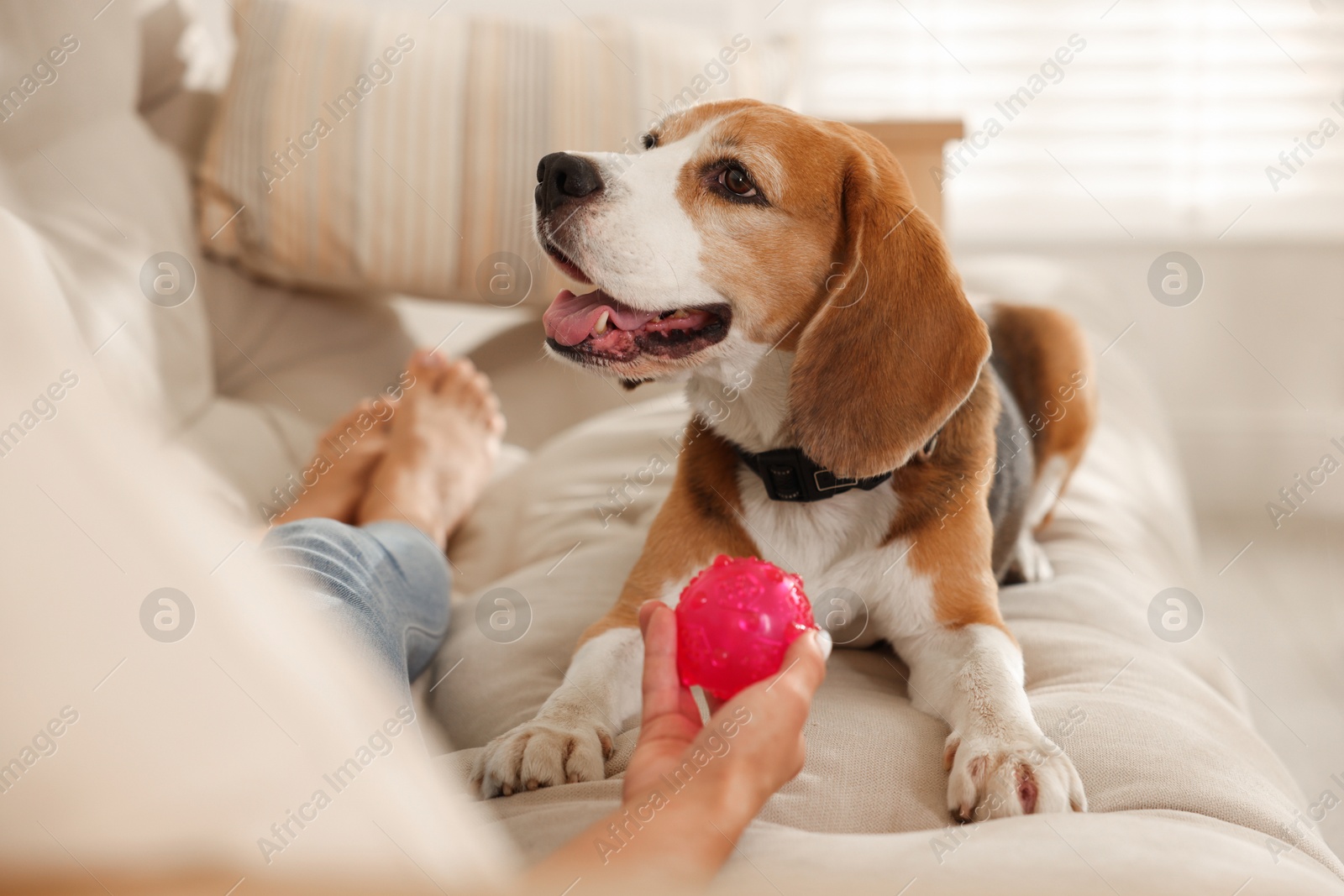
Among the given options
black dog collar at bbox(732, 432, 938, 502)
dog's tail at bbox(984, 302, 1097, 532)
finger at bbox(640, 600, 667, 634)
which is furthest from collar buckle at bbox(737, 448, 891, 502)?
dog's tail at bbox(984, 302, 1097, 532)

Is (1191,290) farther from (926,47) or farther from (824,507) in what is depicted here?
(824,507)

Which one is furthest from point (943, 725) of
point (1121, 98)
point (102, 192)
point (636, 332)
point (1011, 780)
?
point (1121, 98)

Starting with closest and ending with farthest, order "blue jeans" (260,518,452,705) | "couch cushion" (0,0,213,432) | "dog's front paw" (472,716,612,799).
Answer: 1. "dog's front paw" (472,716,612,799)
2. "blue jeans" (260,518,452,705)
3. "couch cushion" (0,0,213,432)

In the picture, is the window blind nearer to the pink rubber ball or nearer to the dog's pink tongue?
the dog's pink tongue

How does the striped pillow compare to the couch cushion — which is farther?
the striped pillow

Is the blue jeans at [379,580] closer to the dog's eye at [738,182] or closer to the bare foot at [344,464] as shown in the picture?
the bare foot at [344,464]

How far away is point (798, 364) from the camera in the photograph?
112 centimetres

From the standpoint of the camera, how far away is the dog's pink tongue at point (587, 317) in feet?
3.86

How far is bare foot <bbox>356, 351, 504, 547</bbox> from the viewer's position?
1.68 meters

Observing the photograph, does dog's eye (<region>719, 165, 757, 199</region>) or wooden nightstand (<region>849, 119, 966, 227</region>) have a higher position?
dog's eye (<region>719, 165, 757, 199</region>)

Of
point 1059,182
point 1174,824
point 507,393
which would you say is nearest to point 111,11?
point 507,393

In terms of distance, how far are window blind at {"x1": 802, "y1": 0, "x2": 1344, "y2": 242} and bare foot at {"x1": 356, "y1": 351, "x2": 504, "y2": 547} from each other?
5.77 ft

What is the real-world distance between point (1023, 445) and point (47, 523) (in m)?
1.39

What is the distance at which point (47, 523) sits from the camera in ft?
1.23
